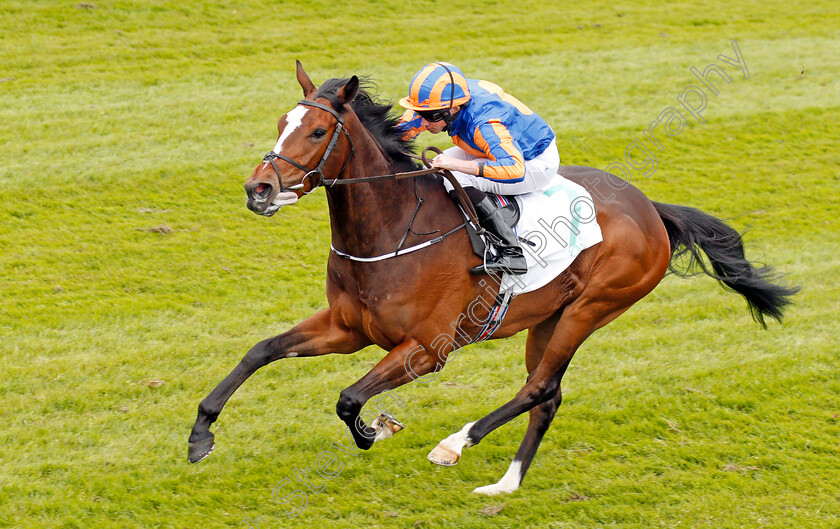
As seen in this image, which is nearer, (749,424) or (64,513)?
(64,513)

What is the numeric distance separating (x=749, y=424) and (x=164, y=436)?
12.7ft

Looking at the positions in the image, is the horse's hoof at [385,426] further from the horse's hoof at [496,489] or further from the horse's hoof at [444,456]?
the horse's hoof at [496,489]

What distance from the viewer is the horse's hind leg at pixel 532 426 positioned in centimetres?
521

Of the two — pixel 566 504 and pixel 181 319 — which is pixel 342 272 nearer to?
pixel 566 504

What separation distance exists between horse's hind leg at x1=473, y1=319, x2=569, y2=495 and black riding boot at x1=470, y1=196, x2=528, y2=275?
78cm

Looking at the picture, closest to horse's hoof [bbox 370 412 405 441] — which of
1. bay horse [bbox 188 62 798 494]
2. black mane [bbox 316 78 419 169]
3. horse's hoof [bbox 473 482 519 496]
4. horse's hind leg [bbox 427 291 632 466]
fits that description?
bay horse [bbox 188 62 798 494]

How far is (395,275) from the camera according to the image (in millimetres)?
4559

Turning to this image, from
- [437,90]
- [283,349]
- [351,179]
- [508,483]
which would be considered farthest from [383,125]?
[508,483]

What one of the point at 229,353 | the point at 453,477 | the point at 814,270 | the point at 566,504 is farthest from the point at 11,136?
the point at 814,270

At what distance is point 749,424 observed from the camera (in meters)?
5.90

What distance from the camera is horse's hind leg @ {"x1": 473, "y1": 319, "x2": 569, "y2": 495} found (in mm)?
5211

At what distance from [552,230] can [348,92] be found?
1.52 metres

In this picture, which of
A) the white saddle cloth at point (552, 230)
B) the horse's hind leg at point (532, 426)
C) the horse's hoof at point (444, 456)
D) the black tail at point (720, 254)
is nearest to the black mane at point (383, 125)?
the white saddle cloth at point (552, 230)

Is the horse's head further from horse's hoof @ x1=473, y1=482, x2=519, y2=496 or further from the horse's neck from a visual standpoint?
horse's hoof @ x1=473, y1=482, x2=519, y2=496
